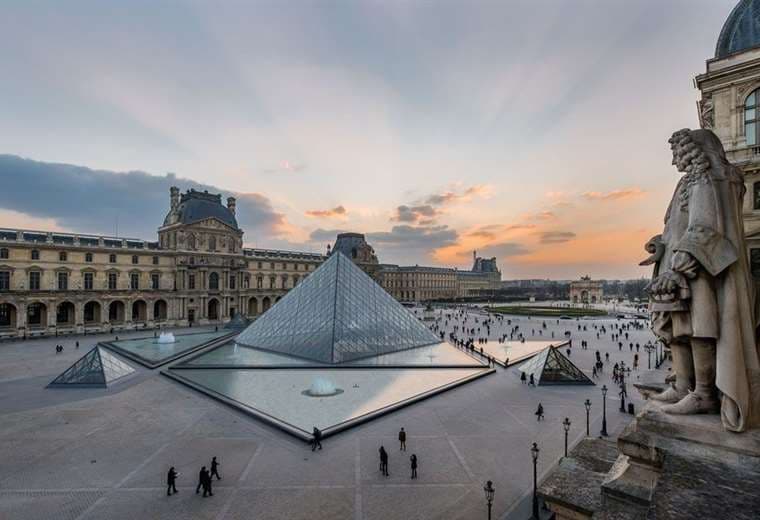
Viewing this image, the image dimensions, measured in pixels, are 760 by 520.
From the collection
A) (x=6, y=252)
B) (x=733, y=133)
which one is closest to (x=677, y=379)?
(x=733, y=133)

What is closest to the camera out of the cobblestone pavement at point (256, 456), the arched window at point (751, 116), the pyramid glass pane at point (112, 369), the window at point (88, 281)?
the cobblestone pavement at point (256, 456)

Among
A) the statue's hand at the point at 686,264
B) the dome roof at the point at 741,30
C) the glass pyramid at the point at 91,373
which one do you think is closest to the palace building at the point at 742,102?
the dome roof at the point at 741,30

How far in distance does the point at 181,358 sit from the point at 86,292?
2338 centimetres

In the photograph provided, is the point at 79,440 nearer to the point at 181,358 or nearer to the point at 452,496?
the point at 452,496

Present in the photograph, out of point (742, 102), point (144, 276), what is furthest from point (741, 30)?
point (144, 276)

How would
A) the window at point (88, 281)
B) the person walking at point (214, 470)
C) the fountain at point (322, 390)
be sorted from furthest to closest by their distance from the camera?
the window at point (88, 281)
the fountain at point (322, 390)
the person walking at point (214, 470)

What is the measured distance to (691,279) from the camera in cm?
320

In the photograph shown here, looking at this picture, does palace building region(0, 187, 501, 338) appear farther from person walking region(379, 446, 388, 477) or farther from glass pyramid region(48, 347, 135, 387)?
person walking region(379, 446, 388, 477)

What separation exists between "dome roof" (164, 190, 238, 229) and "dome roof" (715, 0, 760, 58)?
50.4m

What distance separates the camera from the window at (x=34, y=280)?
125 ft

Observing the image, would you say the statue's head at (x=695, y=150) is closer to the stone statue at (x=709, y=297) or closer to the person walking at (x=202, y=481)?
the stone statue at (x=709, y=297)

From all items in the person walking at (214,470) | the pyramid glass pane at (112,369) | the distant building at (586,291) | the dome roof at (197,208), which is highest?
the dome roof at (197,208)

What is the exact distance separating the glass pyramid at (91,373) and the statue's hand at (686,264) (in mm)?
23593

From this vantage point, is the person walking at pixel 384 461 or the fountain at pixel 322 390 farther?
the fountain at pixel 322 390
